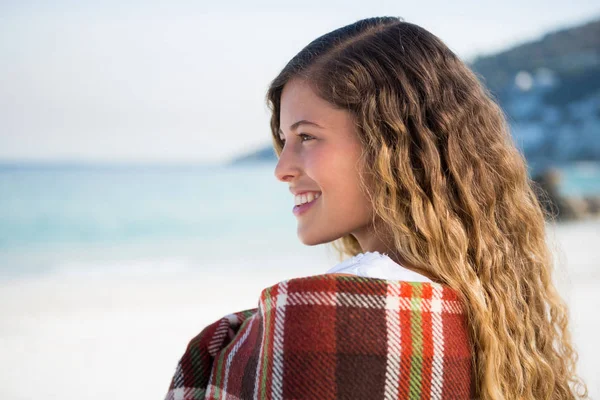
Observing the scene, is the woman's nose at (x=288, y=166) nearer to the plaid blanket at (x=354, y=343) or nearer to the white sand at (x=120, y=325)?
the plaid blanket at (x=354, y=343)

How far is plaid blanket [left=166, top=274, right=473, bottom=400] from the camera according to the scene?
1.28 meters

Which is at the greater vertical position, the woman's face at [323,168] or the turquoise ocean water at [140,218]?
the turquoise ocean water at [140,218]

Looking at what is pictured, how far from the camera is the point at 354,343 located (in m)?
1.29

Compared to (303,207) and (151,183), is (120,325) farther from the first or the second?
(151,183)

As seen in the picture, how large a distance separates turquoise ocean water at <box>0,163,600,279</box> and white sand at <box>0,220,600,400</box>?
4.77ft

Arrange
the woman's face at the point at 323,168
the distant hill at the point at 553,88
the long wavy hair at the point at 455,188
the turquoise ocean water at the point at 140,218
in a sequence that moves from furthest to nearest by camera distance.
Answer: the distant hill at the point at 553,88 → the turquoise ocean water at the point at 140,218 → the woman's face at the point at 323,168 → the long wavy hair at the point at 455,188

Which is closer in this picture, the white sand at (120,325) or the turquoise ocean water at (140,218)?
the white sand at (120,325)

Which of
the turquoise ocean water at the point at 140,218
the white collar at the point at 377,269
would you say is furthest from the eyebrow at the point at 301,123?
the turquoise ocean water at the point at 140,218

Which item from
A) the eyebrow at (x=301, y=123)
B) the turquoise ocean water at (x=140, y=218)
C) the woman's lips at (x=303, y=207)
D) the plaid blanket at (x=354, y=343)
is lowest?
the plaid blanket at (x=354, y=343)

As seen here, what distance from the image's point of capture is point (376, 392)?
1306 mm

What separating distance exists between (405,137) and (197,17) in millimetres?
19784

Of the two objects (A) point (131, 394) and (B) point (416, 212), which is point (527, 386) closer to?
(B) point (416, 212)

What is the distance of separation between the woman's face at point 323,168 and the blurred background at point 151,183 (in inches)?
36.3

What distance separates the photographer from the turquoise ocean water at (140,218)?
33.3 ft
